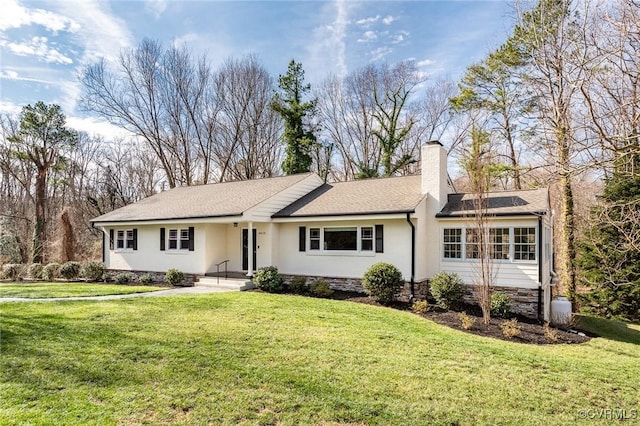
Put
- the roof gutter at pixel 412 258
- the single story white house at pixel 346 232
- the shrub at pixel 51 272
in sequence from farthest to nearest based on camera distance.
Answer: the shrub at pixel 51 272 → the roof gutter at pixel 412 258 → the single story white house at pixel 346 232

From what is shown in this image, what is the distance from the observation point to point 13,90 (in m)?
6.91

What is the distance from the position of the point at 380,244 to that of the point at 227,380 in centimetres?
879

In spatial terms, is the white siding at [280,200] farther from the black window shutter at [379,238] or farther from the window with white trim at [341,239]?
the black window shutter at [379,238]

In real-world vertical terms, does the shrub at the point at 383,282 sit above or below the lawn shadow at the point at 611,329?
above

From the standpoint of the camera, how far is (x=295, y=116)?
2672cm

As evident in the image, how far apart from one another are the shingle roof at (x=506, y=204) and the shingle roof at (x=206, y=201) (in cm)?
699

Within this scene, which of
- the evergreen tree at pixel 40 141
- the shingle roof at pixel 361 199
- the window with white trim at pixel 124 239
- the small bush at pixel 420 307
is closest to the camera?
the small bush at pixel 420 307

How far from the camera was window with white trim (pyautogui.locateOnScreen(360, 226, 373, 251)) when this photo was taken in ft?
44.4

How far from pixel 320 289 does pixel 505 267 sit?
601 cm

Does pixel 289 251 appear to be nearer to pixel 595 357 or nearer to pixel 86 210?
pixel 595 357

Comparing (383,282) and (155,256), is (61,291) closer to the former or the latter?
(155,256)

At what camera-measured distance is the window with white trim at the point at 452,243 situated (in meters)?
12.7

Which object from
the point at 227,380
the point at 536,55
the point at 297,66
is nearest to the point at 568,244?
the point at 536,55

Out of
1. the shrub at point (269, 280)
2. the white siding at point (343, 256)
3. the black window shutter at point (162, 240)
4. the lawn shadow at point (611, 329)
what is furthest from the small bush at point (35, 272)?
the lawn shadow at point (611, 329)
